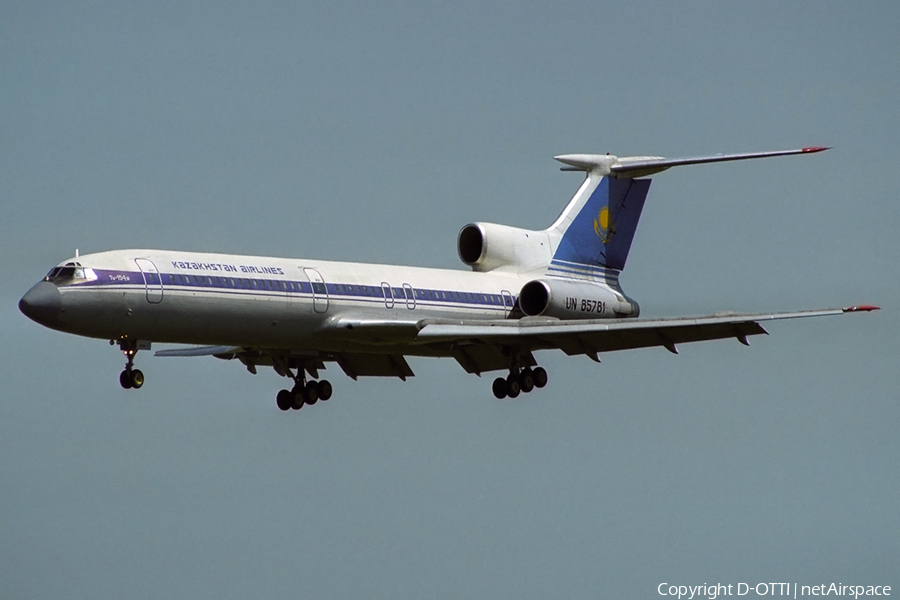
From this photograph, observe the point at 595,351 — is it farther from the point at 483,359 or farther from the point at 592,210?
the point at 592,210

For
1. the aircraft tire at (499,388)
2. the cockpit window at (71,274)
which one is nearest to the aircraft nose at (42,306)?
the cockpit window at (71,274)

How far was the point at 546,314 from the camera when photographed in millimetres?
44844

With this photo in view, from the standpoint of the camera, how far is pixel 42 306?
36531mm

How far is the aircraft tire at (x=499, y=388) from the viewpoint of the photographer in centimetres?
4503

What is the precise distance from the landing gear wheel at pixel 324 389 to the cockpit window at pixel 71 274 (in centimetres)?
927

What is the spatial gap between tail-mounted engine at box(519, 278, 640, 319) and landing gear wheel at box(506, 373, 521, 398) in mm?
1807

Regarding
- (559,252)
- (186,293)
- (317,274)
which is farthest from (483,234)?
(186,293)

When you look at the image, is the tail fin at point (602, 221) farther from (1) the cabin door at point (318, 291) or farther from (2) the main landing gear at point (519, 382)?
(1) the cabin door at point (318, 291)

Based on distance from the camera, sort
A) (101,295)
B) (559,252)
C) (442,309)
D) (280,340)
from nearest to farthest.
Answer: (101,295) → (280,340) → (442,309) → (559,252)

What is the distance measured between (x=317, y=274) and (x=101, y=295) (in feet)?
20.3

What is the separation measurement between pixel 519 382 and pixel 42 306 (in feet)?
45.2

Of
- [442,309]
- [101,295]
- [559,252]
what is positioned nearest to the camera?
[101,295]

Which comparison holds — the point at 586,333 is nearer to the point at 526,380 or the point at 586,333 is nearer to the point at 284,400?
the point at 526,380

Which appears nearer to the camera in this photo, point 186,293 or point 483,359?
point 186,293
